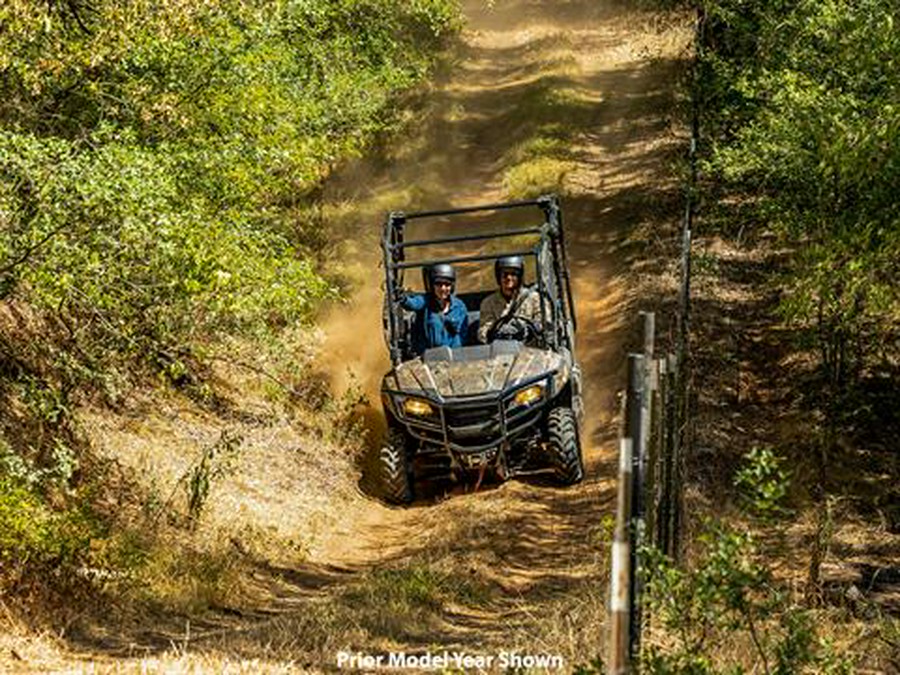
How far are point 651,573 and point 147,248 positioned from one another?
4.96 meters

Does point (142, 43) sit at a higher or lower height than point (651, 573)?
higher

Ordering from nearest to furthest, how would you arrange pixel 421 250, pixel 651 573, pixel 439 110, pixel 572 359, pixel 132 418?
pixel 651 573, pixel 572 359, pixel 132 418, pixel 421 250, pixel 439 110

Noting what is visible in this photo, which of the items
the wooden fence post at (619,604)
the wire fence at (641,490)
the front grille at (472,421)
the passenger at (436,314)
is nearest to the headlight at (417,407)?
the front grille at (472,421)

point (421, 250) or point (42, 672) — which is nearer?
point (42, 672)

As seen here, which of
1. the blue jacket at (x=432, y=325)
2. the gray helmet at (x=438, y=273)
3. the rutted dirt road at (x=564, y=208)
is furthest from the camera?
the blue jacket at (x=432, y=325)

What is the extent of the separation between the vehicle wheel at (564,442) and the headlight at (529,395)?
313 mm

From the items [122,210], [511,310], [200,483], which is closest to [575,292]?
[511,310]

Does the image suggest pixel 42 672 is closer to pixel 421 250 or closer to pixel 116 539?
pixel 116 539

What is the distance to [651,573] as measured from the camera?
5926 millimetres

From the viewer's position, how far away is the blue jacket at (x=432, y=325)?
13523 millimetres

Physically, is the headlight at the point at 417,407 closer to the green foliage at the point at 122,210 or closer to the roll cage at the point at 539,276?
the roll cage at the point at 539,276

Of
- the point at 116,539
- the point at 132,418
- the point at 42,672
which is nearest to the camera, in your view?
the point at 42,672

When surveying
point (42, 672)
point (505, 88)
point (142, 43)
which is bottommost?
point (505, 88)

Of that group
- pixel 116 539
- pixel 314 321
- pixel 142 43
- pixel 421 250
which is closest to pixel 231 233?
pixel 142 43
